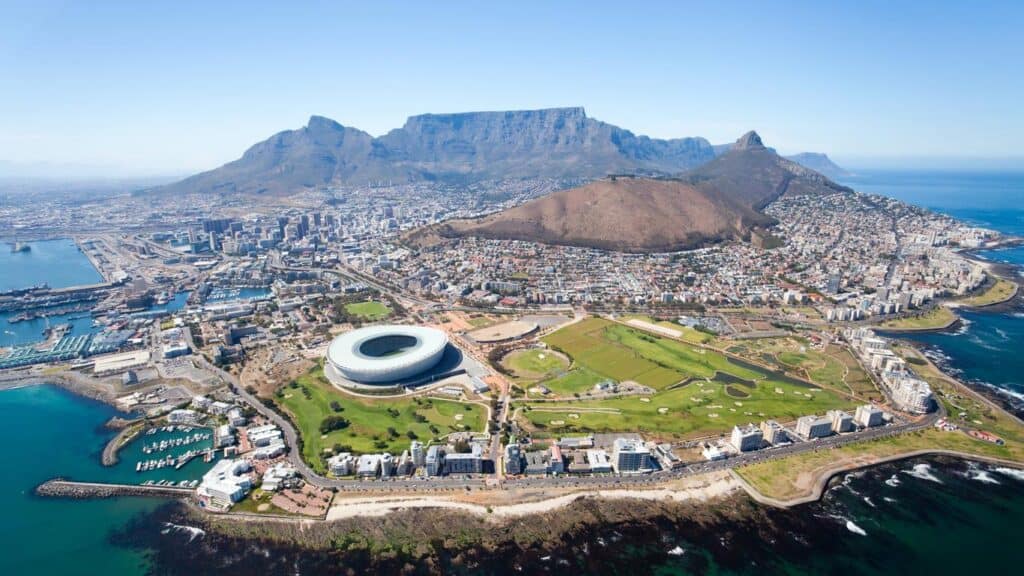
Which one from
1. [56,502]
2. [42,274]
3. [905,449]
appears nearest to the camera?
[56,502]

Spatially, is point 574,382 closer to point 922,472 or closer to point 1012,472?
point 922,472

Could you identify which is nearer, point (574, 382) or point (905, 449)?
point (905, 449)

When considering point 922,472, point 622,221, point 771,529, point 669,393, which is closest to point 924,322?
point 922,472

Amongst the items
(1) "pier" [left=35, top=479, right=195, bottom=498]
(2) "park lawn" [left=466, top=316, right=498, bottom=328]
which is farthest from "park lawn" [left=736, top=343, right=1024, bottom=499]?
(1) "pier" [left=35, top=479, right=195, bottom=498]

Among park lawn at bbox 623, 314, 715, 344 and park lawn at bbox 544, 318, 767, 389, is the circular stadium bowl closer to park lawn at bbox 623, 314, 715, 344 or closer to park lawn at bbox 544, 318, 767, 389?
park lawn at bbox 544, 318, 767, 389

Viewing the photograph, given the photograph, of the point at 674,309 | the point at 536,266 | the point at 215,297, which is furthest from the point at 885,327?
the point at 215,297

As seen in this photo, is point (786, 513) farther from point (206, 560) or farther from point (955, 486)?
point (206, 560)
